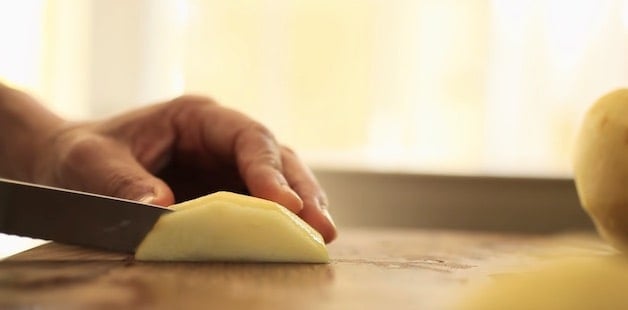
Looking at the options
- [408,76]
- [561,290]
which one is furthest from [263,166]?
[408,76]

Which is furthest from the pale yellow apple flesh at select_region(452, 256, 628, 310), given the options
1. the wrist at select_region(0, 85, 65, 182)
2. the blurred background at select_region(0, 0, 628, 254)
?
the blurred background at select_region(0, 0, 628, 254)

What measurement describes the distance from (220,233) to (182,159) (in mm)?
339

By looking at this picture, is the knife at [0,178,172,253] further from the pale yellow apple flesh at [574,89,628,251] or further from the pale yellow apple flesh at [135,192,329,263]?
the pale yellow apple flesh at [574,89,628,251]

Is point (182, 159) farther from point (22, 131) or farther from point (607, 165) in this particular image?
point (607, 165)

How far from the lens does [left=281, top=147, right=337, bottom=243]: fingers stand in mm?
689

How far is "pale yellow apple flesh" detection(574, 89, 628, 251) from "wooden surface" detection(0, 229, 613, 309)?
81 millimetres

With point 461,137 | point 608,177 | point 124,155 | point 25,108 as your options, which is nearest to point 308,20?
point 461,137

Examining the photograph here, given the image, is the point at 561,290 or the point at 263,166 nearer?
the point at 561,290

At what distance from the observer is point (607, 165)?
2.11 ft

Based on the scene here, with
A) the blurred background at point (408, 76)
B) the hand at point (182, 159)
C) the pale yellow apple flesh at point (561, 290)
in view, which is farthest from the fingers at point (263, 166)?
the blurred background at point (408, 76)

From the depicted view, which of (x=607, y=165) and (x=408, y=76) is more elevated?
(x=607, y=165)

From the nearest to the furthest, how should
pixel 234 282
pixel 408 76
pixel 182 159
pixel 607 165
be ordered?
pixel 234 282 → pixel 607 165 → pixel 182 159 → pixel 408 76

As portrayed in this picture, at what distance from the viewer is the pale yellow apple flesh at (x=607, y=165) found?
2.09 feet

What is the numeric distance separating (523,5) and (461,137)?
0.22 meters
